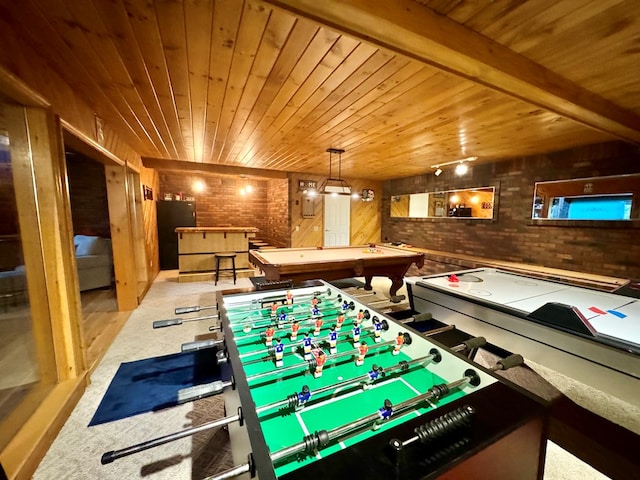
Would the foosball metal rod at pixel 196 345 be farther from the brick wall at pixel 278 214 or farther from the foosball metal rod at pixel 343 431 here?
the brick wall at pixel 278 214

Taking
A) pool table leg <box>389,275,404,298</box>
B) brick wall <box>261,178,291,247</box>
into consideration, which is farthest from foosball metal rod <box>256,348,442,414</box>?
brick wall <box>261,178,291,247</box>

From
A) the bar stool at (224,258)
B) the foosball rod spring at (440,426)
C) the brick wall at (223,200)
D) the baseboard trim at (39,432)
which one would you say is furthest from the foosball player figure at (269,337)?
the brick wall at (223,200)

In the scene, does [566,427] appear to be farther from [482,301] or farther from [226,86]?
[226,86]

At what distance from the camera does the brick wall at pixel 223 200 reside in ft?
23.9

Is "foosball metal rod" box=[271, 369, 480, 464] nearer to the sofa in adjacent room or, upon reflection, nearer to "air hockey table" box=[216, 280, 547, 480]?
"air hockey table" box=[216, 280, 547, 480]

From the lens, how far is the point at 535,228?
13.6 feet

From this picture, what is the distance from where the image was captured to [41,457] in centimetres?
146

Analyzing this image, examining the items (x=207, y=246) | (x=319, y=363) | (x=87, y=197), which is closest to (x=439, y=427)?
(x=319, y=363)

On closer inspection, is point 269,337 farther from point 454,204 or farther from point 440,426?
point 454,204

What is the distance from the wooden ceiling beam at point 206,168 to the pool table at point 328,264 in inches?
93.5

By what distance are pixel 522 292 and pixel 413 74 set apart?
1883mm

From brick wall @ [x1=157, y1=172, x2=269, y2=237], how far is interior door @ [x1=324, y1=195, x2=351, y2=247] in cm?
230

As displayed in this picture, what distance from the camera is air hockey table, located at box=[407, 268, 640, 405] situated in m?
1.24

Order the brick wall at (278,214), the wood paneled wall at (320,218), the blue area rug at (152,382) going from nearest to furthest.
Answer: the blue area rug at (152,382) < the wood paneled wall at (320,218) < the brick wall at (278,214)
